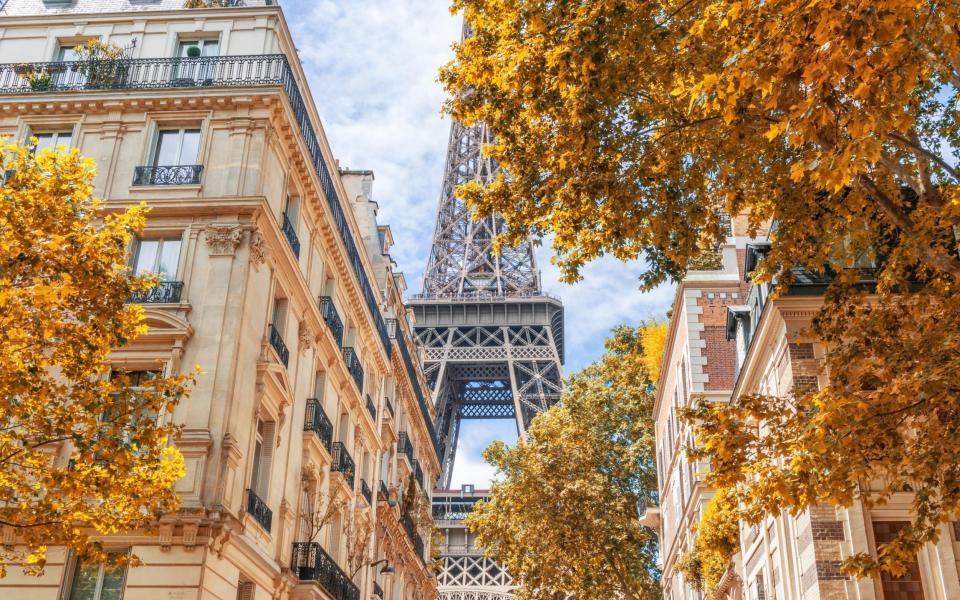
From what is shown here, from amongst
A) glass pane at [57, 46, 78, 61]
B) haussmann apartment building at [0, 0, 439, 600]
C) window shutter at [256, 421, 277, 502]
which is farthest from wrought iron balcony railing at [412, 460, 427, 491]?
glass pane at [57, 46, 78, 61]

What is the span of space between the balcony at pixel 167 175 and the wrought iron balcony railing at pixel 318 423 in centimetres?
678

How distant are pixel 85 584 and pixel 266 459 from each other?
511cm

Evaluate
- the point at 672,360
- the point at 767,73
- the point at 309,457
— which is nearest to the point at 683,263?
the point at 767,73

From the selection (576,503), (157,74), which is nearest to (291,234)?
(157,74)

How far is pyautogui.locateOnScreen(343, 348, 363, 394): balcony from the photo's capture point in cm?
3127

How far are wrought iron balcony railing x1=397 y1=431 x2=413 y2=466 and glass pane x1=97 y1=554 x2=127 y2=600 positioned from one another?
76.0 feet

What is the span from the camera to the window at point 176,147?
2353cm

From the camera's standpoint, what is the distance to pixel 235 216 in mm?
22375

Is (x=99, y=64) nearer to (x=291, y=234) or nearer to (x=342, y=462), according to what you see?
(x=291, y=234)

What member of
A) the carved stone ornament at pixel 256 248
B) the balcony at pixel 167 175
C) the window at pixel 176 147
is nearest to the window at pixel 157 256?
the balcony at pixel 167 175

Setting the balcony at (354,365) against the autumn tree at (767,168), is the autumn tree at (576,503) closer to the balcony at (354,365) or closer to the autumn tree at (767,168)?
the balcony at (354,365)

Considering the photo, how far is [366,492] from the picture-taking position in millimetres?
34125

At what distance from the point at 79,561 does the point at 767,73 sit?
15.4m

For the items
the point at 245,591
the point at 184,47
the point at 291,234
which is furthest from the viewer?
the point at 184,47
